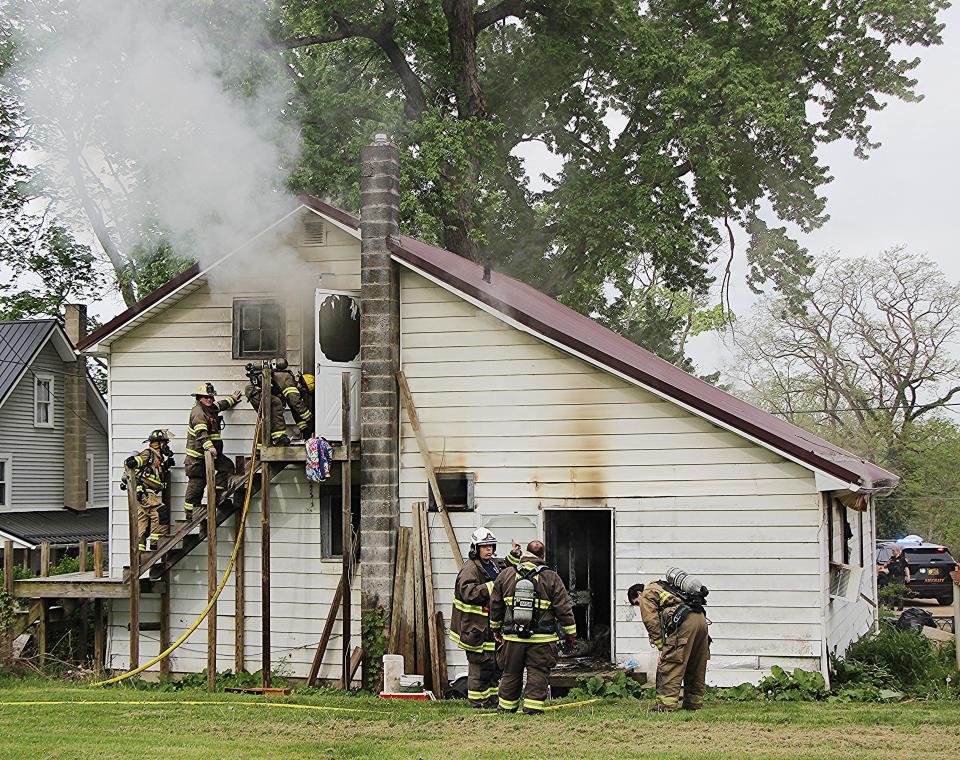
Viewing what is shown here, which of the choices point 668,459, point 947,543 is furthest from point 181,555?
point 947,543

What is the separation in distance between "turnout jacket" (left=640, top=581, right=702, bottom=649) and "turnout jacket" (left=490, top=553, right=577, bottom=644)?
2.52 feet

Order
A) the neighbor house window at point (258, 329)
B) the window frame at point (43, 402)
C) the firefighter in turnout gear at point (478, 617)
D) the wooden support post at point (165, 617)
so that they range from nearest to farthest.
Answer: the firefighter in turnout gear at point (478, 617) < the wooden support post at point (165, 617) < the neighbor house window at point (258, 329) < the window frame at point (43, 402)

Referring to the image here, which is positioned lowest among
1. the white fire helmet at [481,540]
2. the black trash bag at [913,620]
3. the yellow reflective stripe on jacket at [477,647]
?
the black trash bag at [913,620]

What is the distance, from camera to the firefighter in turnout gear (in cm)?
1302

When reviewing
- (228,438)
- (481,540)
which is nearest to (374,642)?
(481,540)

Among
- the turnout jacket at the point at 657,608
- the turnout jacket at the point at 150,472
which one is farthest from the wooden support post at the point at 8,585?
the turnout jacket at the point at 657,608

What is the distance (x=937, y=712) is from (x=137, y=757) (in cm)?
789

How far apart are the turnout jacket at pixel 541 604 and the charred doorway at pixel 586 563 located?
4270 millimetres

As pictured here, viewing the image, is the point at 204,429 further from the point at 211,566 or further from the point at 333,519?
the point at 333,519

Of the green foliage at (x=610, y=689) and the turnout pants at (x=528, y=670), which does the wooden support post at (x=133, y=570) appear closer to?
the turnout pants at (x=528, y=670)

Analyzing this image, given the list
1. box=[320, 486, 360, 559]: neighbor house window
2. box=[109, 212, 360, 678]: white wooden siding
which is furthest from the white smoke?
box=[320, 486, 360, 559]: neighbor house window

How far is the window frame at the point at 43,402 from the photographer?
107 feet

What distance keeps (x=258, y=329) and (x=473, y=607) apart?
5312 millimetres

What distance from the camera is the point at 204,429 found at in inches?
610
